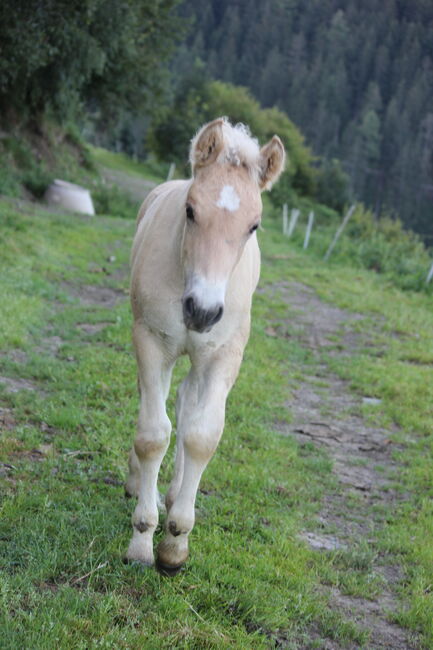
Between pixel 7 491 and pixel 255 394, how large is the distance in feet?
12.3

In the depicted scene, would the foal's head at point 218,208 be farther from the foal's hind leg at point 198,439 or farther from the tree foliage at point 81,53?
the tree foliage at point 81,53

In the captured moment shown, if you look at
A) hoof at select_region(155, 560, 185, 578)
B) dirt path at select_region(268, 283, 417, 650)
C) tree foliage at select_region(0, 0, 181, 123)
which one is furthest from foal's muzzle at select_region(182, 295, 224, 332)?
tree foliage at select_region(0, 0, 181, 123)

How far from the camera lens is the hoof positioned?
12.1ft

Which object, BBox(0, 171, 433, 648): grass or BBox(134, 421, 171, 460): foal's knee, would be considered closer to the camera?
BBox(0, 171, 433, 648): grass

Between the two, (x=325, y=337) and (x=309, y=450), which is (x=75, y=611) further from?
(x=325, y=337)

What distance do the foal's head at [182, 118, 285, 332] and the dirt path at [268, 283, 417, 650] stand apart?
192 centimetres

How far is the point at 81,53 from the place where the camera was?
19.0 meters

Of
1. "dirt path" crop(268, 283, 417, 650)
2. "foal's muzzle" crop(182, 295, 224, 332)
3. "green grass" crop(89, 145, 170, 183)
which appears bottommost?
"green grass" crop(89, 145, 170, 183)

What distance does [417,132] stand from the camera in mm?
104500

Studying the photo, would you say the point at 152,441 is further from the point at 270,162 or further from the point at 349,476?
the point at 349,476

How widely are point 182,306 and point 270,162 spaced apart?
989 millimetres

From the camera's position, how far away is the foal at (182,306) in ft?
11.4

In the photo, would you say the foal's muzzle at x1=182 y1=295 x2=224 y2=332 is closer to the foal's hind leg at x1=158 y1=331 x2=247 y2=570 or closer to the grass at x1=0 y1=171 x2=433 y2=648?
the foal's hind leg at x1=158 y1=331 x2=247 y2=570

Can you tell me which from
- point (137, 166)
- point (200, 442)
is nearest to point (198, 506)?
point (200, 442)
